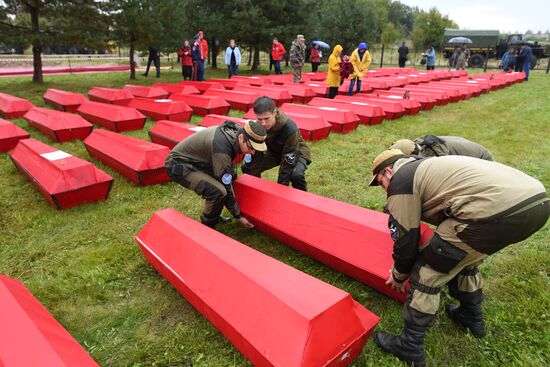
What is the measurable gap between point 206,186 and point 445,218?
2.50 meters

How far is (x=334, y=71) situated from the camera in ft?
37.4

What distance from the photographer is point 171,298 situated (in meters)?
3.37

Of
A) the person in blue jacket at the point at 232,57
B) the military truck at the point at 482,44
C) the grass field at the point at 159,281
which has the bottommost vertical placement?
the grass field at the point at 159,281

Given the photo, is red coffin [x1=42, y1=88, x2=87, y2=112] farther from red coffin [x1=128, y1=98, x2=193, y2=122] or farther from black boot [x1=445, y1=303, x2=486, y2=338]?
black boot [x1=445, y1=303, x2=486, y2=338]

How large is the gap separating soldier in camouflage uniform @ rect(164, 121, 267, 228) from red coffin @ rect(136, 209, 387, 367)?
83 cm

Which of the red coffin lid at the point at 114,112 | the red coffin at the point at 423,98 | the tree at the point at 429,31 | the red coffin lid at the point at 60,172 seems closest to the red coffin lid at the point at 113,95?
the red coffin lid at the point at 114,112

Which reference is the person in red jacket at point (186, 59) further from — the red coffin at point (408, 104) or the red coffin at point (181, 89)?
the red coffin at point (408, 104)

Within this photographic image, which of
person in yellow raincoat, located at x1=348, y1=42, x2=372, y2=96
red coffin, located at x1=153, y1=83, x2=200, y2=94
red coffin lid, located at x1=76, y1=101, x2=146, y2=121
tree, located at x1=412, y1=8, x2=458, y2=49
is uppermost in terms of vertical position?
Result: tree, located at x1=412, y1=8, x2=458, y2=49

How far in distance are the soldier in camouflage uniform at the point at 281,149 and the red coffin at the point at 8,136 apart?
→ 5278 mm

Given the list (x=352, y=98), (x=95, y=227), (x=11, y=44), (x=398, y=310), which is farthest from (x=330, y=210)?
(x=11, y=44)

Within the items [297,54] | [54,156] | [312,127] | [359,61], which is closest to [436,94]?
[359,61]

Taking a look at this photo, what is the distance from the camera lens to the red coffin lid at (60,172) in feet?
15.9

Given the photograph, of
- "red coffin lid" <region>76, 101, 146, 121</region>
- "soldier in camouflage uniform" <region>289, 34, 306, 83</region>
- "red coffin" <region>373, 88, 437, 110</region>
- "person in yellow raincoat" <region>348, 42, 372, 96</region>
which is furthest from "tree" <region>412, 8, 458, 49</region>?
"red coffin lid" <region>76, 101, 146, 121</region>

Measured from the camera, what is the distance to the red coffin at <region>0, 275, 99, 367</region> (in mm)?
1988
